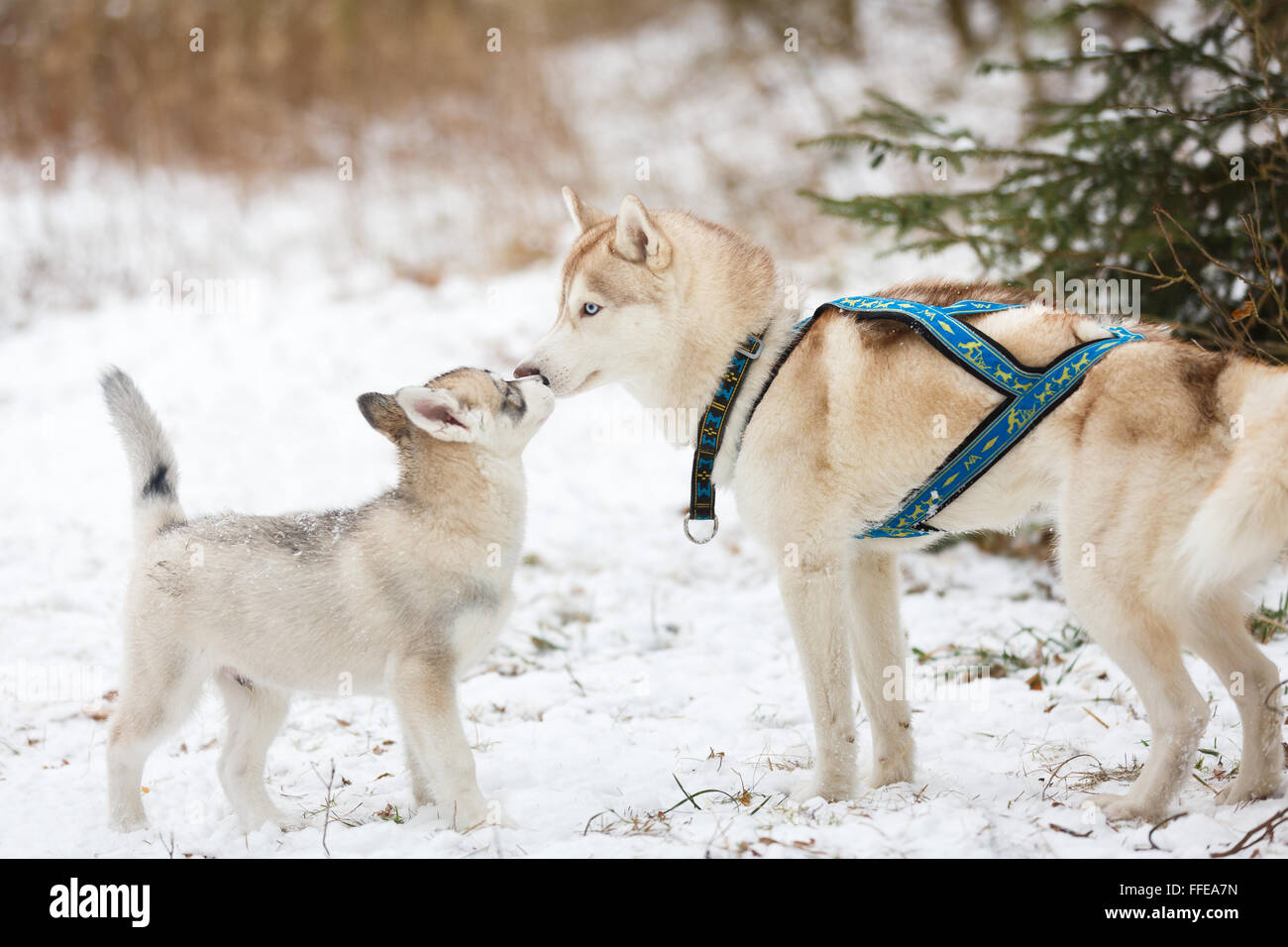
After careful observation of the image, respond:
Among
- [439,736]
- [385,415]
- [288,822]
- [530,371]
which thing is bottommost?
[288,822]

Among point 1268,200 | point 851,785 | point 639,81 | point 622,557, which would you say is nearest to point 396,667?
point 851,785

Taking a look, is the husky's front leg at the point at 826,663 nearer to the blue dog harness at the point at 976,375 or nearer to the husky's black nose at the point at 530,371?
the blue dog harness at the point at 976,375

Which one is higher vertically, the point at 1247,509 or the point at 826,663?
the point at 1247,509

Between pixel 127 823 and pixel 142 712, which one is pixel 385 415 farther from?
pixel 127 823

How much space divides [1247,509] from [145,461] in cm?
371

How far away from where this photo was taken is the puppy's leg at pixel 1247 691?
3189 mm

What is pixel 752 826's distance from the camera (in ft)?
10.4

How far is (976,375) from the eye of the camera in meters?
3.24

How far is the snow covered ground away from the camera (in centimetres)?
328

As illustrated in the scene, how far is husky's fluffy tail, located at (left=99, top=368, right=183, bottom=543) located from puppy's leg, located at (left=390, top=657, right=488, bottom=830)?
1177mm

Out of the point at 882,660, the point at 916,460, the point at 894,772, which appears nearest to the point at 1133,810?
the point at 894,772

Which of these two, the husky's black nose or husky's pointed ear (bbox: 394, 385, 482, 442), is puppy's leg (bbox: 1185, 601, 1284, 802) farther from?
husky's pointed ear (bbox: 394, 385, 482, 442)
